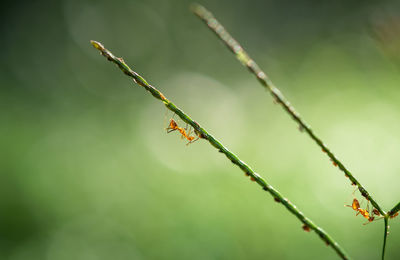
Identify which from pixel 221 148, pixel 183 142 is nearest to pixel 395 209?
pixel 221 148

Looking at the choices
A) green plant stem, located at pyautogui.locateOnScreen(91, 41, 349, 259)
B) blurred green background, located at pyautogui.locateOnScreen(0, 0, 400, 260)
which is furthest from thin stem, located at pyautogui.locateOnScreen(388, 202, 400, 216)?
blurred green background, located at pyautogui.locateOnScreen(0, 0, 400, 260)

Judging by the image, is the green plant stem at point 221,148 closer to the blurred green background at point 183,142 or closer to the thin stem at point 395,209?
the thin stem at point 395,209

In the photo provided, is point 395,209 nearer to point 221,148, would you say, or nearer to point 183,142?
point 221,148

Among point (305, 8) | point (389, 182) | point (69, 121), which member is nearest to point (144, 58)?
point (69, 121)

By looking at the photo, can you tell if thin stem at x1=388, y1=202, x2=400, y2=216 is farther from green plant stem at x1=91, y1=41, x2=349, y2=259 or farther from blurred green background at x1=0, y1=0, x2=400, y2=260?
blurred green background at x1=0, y1=0, x2=400, y2=260

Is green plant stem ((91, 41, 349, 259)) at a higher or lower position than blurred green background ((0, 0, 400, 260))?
lower

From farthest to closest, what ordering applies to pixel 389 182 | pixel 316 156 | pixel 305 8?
1. pixel 305 8
2. pixel 316 156
3. pixel 389 182

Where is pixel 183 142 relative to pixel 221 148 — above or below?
above

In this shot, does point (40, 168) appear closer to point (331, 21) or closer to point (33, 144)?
point (33, 144)

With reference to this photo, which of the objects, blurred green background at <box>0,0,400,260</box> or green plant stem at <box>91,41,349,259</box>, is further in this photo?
blurred green background at <box>0,0,400,260</box>
